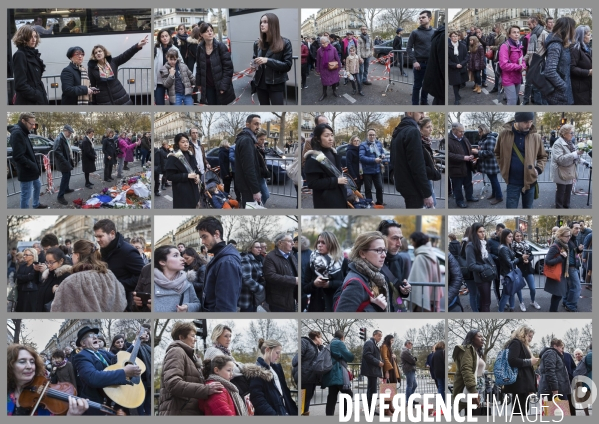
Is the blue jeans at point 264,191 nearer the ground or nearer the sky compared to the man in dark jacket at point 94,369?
nearer the sky

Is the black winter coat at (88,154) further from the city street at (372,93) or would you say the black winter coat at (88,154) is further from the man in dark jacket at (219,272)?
the city street at (372,93)

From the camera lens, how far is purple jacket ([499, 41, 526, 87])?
437 inches

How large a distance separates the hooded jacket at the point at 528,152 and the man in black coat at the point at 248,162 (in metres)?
3.11

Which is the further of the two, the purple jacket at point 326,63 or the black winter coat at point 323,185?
the purple jacket at point 326,63

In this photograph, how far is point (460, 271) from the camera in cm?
1084

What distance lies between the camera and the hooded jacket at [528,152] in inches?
431

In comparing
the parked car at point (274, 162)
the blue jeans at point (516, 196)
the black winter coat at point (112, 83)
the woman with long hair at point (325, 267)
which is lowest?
the woman with long hair at point (325, 267)

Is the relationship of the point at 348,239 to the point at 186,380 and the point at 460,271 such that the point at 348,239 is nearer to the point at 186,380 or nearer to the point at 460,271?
the point at 460,271

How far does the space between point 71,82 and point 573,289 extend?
6.95m

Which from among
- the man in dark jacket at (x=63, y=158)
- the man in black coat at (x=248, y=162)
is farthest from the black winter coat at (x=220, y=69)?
the man in dark jacket at (x=63, y=158)

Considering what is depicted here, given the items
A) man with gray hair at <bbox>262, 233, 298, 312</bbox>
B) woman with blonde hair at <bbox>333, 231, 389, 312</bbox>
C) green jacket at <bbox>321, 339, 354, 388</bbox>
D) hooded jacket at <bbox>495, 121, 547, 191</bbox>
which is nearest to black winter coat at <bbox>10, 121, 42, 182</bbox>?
man with gray hair at <bbox>262, 233, 298, 312</bbox>

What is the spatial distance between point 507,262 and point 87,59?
600cm

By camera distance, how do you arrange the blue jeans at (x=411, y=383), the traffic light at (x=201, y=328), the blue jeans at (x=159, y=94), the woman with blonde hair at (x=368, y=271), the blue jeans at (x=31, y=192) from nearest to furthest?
the woman with blonde hair at (x=368, y=271), the traffic light at (x=201, y=328), the blue jeans at (x=411, y=383), the blue jeans at (x=31, y=192), the blue jeans at (x=159, y=94)

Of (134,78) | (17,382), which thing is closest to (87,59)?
(134,78)
